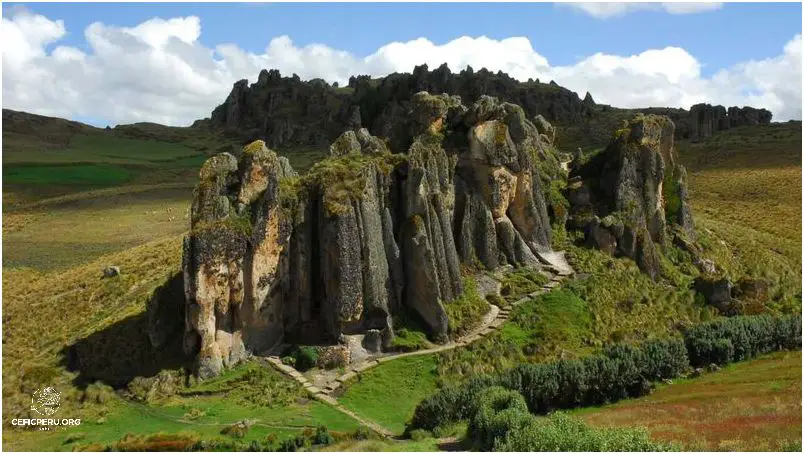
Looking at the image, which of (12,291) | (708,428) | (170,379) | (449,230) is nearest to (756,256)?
(449,230)

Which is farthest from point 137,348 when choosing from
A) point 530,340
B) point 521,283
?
point 521,283

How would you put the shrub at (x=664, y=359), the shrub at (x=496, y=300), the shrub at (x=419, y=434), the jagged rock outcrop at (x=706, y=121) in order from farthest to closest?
the jagged rock outcrop at (x=706, y=121) < the shrub at (x=496, y=300) < the shrub at (x=664, y=359) < the shrub at (x=419, y=434)

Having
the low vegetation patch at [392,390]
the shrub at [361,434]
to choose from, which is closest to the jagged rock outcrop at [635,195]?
the low vegetation patch at [392,390]

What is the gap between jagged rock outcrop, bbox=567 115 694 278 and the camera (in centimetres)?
5819

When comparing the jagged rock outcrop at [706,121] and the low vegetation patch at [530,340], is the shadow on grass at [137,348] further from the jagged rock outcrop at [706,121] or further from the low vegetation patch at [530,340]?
the jagged rock outcrop at [706,121]

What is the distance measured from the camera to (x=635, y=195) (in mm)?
61094

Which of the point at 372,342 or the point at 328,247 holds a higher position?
the point at 328,247

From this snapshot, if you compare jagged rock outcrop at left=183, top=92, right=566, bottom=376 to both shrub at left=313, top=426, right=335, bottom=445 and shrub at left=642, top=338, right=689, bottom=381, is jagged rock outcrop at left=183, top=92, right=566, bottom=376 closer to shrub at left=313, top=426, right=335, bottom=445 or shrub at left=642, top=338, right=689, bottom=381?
shrub at left=313, top=426, right=335, bottom=445

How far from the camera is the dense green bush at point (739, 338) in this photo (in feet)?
153

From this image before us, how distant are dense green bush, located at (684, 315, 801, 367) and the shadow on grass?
3472 centimetres

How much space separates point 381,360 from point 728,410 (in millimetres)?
20068

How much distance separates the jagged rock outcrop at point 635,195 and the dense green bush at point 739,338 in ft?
29.7
